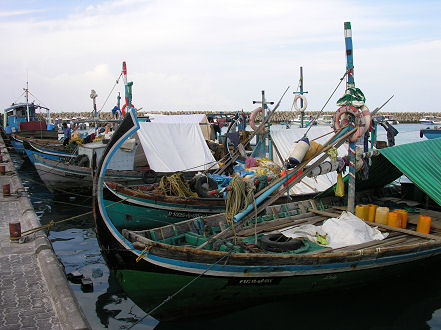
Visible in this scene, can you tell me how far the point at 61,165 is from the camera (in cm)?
1733

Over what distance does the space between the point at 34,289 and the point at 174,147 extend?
9672 mm

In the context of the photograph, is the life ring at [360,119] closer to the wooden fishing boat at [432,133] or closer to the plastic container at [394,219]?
the plastic container at [394,219]

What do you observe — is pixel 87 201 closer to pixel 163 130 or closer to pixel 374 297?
pixel 163 130

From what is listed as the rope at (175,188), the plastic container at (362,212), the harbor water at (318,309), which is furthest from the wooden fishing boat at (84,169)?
the plastic container at (362,212)

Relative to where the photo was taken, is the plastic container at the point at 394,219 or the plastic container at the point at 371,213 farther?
the plastic container at the point at 371,213

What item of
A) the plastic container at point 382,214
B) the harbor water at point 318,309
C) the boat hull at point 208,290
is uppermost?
the plastic container at point 382,214

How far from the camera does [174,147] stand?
635 inches

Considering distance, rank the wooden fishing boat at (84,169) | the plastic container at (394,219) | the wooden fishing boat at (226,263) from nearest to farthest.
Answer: the wooden fishing boat at (226,263) → the plastic container at (394,219) → the wooden fishing boat at (84,169)

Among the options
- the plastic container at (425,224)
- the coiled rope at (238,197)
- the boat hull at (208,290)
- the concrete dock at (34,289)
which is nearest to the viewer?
the concrete dock at (34,289)

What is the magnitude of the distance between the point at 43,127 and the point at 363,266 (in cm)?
3226

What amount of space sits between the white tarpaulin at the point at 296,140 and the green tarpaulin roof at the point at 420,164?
352 centimetres

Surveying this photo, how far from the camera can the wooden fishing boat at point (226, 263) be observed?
664 cm

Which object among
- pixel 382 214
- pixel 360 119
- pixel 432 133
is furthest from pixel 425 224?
pixel 432 133

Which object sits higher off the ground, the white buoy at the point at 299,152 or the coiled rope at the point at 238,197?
the white buoy at the point at 299,152
